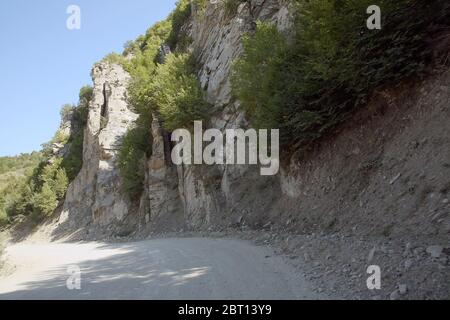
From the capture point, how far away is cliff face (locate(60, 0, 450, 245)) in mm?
7148

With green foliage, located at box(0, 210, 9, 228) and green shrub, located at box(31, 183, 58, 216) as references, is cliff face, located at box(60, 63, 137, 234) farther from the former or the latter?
green foliage, located at box(0, 210, 9, 228)

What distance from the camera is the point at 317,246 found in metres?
7.38

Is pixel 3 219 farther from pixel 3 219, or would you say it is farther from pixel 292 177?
pixel 292 177

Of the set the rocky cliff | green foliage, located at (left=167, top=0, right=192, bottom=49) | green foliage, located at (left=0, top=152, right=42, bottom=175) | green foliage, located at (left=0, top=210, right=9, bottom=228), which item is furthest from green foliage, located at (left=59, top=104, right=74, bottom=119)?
green foliage, located at (left=0, top=152, right=42, bottom=175)

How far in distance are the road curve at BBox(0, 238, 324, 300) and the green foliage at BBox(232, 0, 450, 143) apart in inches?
187

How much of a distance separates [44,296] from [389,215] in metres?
7.06

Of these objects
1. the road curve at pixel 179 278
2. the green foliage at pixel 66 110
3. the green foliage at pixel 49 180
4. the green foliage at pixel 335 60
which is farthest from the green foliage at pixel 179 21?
the road curve at pixel 179 278

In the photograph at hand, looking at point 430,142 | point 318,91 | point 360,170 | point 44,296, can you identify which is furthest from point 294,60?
point 44,296

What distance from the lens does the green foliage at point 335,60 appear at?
27.3 ft

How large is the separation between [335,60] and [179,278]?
716 centimetres

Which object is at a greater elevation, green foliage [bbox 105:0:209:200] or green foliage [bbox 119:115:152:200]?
green foliage [bbox 105:0:209:200]

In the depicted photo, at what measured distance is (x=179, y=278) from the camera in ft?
21.1
